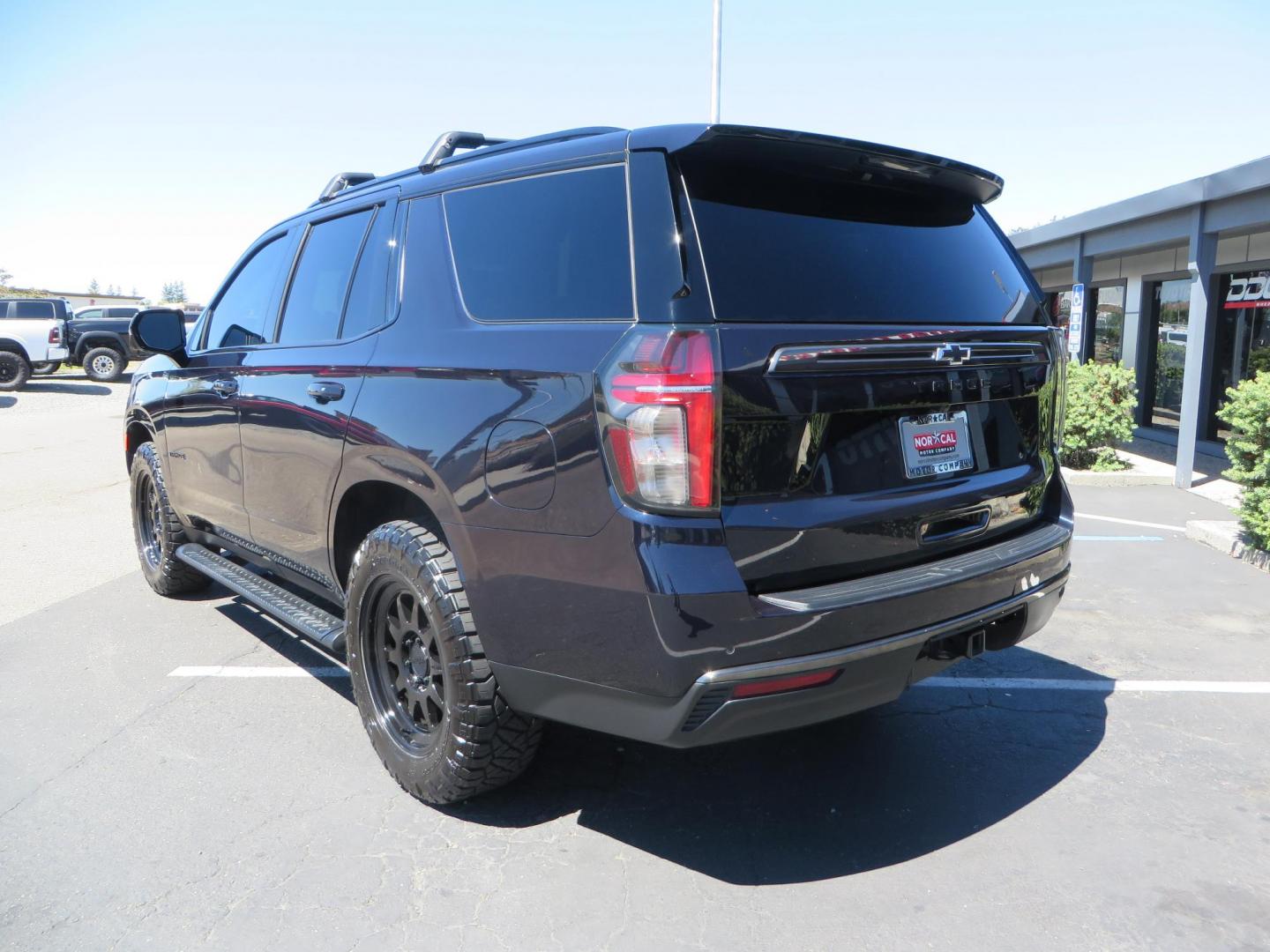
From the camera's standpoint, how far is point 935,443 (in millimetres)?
2824

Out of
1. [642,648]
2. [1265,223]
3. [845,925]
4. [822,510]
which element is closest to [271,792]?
[642,648]

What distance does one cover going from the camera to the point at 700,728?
2422 mm

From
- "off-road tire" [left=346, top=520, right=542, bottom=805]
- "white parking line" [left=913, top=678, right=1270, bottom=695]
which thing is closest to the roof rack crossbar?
"off-road tire" [left=346, top=520, right=542, bottom=805]

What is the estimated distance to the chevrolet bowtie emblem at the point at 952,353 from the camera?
2.74 metres

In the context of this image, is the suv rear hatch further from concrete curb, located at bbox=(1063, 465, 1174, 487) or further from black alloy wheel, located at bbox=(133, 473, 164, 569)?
concrete curb, located at bbox=(1063, 465, 1174, 487)

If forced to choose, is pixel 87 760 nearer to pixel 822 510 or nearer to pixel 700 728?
pixel 700 728

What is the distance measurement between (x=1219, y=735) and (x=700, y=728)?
2559 mm

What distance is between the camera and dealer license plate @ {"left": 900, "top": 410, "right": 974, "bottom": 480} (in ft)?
9.00

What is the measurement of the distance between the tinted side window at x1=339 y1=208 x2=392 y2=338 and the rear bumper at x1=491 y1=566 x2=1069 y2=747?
146cm

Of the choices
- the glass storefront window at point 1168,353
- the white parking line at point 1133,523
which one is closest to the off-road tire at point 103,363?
the glass storefront window at point 1168,353

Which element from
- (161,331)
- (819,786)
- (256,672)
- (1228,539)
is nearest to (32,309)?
(161,331)

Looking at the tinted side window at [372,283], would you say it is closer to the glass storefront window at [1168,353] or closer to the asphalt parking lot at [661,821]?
the asphalt parking lot at [661,821]

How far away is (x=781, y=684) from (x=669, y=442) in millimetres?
666

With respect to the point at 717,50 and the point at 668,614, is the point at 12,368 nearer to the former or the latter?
the point at 717,50
